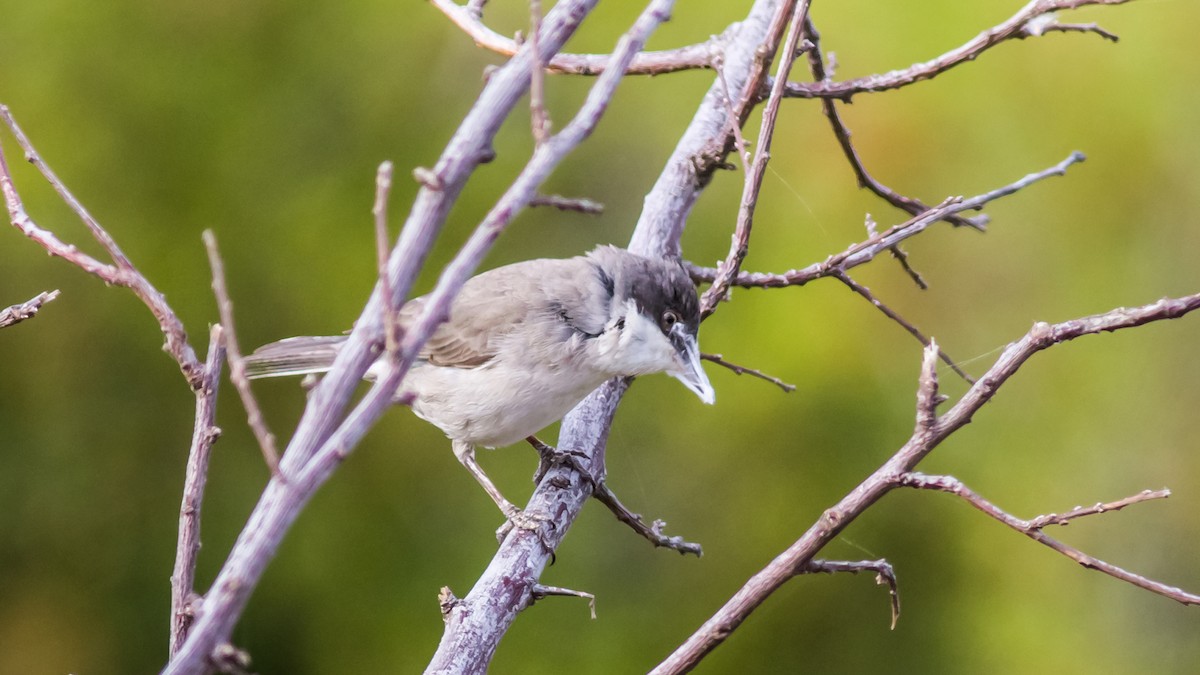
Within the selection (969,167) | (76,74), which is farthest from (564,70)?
(76,74)

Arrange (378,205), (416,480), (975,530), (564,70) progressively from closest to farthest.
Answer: (378,205) < (564,70) < (975,530) < (416,480)

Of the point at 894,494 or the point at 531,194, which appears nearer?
the point at 531,194

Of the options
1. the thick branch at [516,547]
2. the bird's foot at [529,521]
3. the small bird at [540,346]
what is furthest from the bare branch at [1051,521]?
the bird's foot at [529,521]

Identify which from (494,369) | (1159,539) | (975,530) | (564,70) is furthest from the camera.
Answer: (975,530)

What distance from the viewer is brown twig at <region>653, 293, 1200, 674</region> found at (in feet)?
4.81

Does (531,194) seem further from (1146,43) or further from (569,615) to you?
(1146,43)

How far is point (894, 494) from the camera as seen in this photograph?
397 cm

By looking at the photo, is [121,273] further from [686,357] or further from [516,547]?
[686,357]

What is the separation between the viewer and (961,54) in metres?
2.57

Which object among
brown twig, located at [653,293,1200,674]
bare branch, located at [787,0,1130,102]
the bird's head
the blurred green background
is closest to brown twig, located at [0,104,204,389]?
brown twig, located at [653,293,1200,674]

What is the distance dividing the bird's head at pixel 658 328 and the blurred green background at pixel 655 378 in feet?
4.19

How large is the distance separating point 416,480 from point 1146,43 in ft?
10.5

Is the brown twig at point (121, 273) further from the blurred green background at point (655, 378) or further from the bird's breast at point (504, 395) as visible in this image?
the blurred green background at point (655, 378)

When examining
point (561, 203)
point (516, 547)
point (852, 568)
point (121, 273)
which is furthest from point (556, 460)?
point (561, 203)
